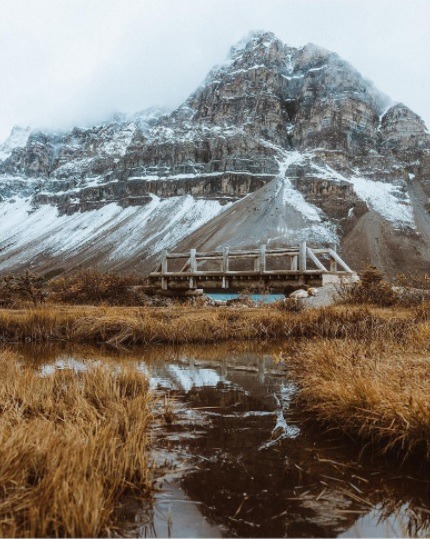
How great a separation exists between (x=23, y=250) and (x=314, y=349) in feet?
422

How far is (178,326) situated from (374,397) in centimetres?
944

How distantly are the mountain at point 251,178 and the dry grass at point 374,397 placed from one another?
6924cm

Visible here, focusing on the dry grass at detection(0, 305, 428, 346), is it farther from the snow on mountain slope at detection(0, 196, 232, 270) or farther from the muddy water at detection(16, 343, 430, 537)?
the snow on mountain slope at detection(0, 196, 232, 270)

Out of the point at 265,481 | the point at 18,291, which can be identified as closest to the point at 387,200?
the point at 18,291

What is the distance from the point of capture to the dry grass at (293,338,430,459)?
4.46 meters

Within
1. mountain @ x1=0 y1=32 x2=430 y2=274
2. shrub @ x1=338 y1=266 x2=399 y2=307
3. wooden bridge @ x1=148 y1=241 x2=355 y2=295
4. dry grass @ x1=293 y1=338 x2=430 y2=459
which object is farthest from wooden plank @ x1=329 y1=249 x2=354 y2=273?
mountain @ x1=0 y1=32 x2=430 y2=274

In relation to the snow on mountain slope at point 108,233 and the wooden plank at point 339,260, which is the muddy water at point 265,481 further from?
the snow on mountain slope at point 108,233

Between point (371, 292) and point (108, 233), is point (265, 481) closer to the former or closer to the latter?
point (371, 292)

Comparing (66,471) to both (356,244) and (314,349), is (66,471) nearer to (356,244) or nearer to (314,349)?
(314,349)

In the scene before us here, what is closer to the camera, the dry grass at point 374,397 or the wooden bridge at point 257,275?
the dry grass at point 374,397

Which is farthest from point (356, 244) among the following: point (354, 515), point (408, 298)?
point (354, 515)

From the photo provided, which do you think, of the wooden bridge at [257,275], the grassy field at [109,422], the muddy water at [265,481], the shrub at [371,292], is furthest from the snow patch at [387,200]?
the muddy water at [265,481]

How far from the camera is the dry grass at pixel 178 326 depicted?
13.4 meters

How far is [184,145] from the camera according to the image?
150 meters
